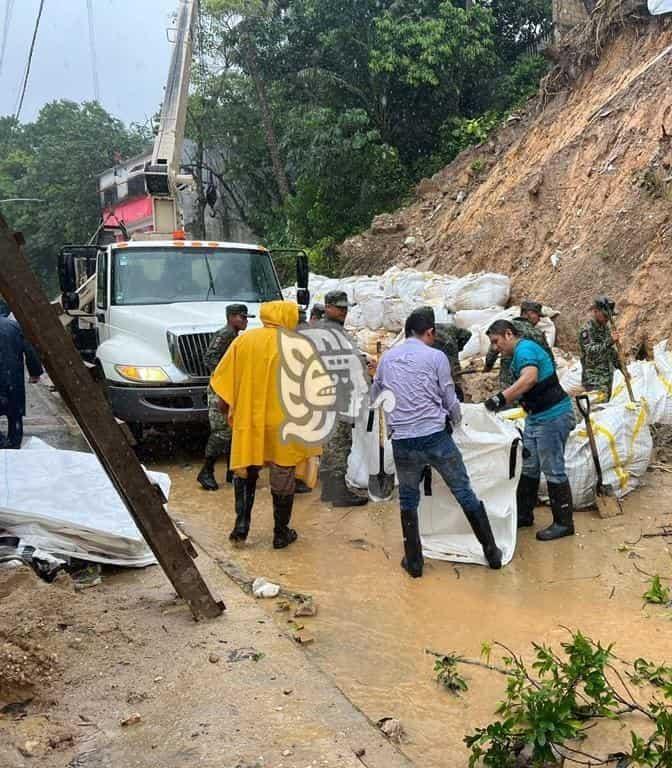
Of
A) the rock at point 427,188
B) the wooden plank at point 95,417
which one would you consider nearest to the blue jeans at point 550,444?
the wooden plank at point 95,417

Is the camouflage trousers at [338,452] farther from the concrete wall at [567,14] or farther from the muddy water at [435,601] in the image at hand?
the concrete wall at [567,14]

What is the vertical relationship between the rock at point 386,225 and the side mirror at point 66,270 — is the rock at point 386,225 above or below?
above

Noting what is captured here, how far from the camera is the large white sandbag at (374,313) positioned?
11211 millimetres

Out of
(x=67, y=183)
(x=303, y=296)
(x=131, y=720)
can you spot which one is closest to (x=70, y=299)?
(x=303, y=296)

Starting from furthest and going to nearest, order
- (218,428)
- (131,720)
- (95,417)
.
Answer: (218,428)
(95,417)
(131,720)

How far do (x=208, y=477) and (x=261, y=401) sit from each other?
200 centimetres

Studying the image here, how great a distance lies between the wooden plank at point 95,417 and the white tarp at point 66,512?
968 millimetres

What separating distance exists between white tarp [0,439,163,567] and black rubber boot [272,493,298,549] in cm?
88

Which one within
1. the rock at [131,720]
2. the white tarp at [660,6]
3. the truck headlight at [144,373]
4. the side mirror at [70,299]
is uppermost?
Answer: the white tarp at [660,6]

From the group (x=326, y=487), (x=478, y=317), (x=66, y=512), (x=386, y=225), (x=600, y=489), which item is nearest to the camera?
(x=66, y=512)

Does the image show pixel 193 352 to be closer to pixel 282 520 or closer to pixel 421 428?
pixel 282 520

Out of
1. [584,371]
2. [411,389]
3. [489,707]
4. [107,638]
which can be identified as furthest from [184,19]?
[489,707]

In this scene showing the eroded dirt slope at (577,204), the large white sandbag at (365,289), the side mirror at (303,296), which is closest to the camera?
the side mirror at (303,296)

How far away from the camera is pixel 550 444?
16.9ft
